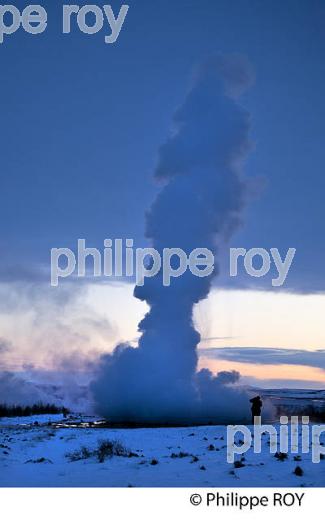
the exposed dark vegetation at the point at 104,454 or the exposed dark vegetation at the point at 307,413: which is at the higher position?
the exposed dark vegetation at the point at 104,454

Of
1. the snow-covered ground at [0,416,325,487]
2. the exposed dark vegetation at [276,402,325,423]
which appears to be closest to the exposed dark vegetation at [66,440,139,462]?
the snow-covered ground at [0,416,325,487]

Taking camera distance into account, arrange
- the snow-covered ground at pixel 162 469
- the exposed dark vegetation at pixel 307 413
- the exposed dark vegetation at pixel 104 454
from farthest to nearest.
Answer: the exposed dark vegetation at pixel 307 413
the exposed dark vegetation at pixel 104 454
the snow-covered ground at pixel 162 469

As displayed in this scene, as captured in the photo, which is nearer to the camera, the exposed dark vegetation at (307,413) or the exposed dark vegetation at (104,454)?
the exposed dark vegetation at (104,454)

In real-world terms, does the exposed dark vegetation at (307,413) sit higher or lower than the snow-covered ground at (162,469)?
lower

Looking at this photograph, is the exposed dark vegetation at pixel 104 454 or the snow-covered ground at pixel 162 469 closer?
the snow-covered ground at pixel 162 469

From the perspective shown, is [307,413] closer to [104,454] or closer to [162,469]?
[104,454]

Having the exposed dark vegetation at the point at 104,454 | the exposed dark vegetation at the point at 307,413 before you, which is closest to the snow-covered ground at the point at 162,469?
the exposed dark vegetation at the point at 104,454

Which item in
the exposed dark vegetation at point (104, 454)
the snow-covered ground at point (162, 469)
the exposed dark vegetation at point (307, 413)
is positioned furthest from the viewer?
the exposed dark vegetation at point (307, 413)

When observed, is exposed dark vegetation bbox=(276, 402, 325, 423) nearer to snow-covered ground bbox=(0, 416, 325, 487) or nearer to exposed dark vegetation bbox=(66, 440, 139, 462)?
snow-covered ground bbox=(0, 416, 325, 487)

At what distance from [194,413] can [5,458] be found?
5211cm

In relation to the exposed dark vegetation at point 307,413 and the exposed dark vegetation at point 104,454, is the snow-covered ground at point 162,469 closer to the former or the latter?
the exposed dark vegetation at point 104,454
